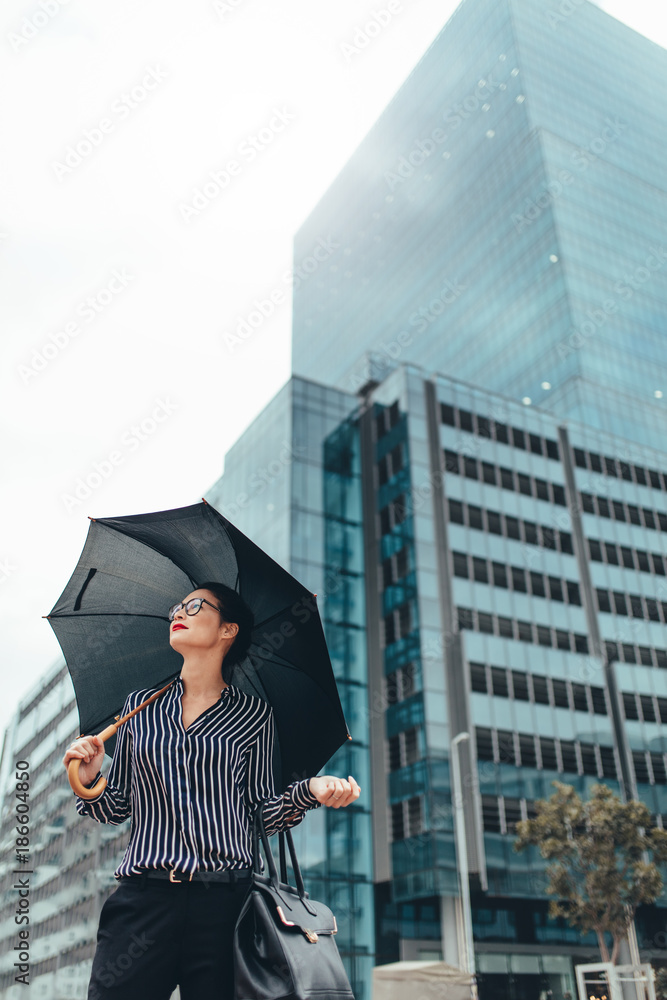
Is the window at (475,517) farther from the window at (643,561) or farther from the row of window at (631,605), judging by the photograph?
the window at (643,561)

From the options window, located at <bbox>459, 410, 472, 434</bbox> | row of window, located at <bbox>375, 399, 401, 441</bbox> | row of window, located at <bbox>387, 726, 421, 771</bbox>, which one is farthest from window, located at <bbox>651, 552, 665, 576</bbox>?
row of window, located at <bbox>387, 726, 421, 771</bbox>

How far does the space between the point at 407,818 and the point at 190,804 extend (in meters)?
33.8

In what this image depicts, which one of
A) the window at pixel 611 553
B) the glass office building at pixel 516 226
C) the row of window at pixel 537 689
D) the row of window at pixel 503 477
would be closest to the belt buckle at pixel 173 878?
the row of window at pixel 537 689

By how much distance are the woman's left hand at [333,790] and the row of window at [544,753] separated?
33524 mm

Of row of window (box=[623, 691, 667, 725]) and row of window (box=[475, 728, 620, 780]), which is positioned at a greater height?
row of window (box=[623, 691, 667, 725])

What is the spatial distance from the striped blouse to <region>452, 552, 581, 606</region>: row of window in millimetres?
36568

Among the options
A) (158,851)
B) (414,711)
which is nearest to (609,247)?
(414,711)

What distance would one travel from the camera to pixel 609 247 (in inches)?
2795

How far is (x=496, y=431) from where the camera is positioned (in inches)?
1802

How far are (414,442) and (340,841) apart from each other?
19.0 m

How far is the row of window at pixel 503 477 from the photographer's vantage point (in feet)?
141

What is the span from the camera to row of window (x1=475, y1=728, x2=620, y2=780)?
35.9 m

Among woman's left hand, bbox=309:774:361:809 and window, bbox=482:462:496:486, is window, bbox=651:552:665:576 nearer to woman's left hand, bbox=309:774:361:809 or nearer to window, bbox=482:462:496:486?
window, bbox=482:462:496:486

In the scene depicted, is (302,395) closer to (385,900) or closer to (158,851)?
(385,900)
